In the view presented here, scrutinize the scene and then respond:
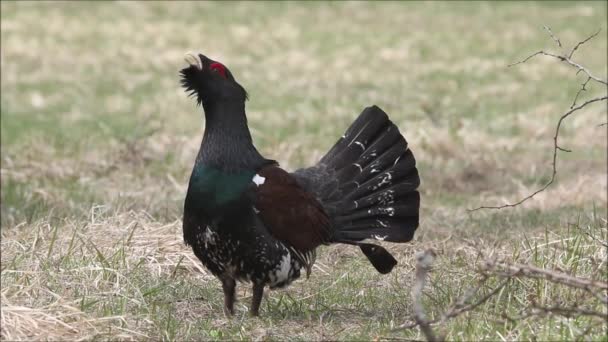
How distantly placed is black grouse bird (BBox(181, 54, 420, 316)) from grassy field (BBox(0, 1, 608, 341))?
289 mm

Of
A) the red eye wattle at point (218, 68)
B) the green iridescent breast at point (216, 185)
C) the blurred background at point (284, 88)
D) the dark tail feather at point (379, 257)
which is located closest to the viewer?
the green iridescent breast at point (216, 185)

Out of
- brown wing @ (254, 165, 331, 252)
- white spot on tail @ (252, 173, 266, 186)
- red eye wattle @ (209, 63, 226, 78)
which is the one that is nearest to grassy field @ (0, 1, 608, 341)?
brown wing @ (254, 165, 331, 252)

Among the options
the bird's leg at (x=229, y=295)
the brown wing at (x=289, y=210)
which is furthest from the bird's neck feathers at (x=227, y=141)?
the bird's leg at (x=229, y=295)

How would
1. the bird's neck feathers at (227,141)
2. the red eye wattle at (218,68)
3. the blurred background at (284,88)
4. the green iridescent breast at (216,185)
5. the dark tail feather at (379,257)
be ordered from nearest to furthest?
the green iridescent breast at (216,185) < the bird's neck feathers at (227,141) < the red eye wattle at (218,68) < the dark tail feather at (379,257) < the blurred background at (284,88)

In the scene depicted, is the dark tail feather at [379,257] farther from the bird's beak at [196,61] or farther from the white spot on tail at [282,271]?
the bird's beak at [196,61]

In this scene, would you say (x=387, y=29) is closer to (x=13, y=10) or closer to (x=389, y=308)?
(x=13, y=10)

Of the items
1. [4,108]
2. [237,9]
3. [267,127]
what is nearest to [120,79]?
[4,108]

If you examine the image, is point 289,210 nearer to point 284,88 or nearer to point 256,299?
point 256,299

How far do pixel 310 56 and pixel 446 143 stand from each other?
920cm

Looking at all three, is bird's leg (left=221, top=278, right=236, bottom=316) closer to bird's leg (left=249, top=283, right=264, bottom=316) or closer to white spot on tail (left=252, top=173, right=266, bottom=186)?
bird's leg (left=249, top=283, right=264, bottom=316)

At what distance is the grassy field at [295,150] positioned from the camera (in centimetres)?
561

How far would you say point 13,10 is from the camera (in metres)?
24.1

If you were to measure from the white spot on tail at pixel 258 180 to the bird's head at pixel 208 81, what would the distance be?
0.43m

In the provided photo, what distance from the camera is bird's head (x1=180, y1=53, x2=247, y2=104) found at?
5.70 metres
